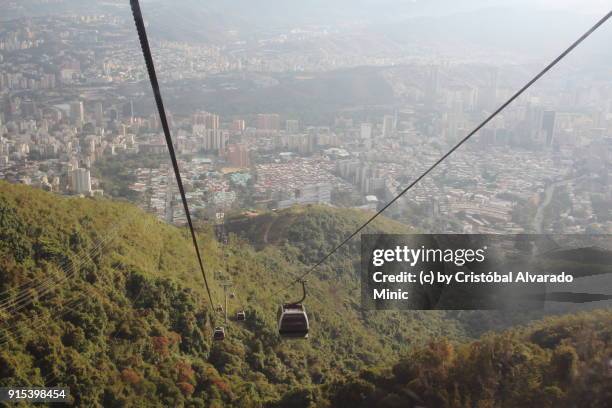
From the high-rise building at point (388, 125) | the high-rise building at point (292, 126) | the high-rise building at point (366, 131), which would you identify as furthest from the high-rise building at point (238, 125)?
the high-rise building at point (388, 125)

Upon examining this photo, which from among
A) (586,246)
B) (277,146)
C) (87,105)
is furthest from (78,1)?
(586,246)

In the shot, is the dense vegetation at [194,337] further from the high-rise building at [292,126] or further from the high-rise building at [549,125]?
the high-rise building at [549,125]

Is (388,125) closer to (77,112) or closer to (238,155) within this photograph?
(238,155)

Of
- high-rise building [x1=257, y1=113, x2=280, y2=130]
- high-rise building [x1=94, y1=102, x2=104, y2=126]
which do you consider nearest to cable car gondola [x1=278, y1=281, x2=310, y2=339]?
high-rise building [x1=94, y1=102, x2=104, y2=126]

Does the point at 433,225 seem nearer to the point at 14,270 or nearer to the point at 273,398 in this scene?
the point at 273,398

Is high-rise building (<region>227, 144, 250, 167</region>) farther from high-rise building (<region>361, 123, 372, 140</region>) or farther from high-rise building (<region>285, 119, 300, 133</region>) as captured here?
high-rise building (<region>361, 123, 372, 140</region>)
